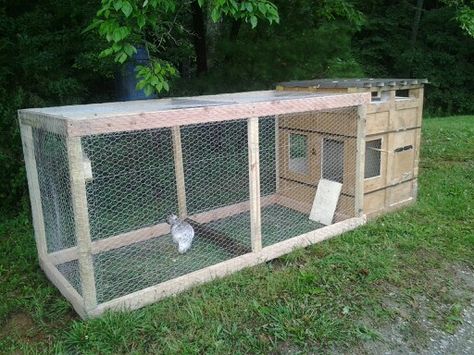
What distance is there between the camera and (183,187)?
3.93 m

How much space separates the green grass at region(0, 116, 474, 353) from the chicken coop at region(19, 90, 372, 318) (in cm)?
14

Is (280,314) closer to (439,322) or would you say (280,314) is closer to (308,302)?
(308,302)

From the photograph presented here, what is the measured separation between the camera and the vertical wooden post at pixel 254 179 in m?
3.12

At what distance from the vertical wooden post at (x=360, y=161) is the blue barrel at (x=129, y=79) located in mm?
2228

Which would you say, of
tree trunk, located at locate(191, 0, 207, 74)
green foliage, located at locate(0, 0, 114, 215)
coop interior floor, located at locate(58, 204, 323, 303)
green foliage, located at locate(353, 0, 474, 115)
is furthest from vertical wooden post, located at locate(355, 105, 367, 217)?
Answer: green foliage, located at locate(353, 0, 474, 115)

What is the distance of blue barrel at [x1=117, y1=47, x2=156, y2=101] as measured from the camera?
465 centimetres

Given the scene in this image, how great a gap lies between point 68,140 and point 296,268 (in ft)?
5.75

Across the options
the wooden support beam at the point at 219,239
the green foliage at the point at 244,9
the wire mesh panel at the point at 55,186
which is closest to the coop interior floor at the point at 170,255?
the wooden support beam at the point at 219,239

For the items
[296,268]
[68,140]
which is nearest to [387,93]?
[296,268]

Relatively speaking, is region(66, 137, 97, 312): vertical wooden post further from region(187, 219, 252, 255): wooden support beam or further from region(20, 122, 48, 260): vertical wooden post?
region(187, 219, 252, 255): wooden support beam

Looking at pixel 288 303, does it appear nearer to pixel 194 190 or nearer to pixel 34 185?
pixel 34 185

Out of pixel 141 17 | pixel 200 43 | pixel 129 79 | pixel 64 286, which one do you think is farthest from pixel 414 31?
pixel 64 286

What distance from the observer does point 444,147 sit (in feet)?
22.0

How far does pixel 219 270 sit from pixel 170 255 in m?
0.56
